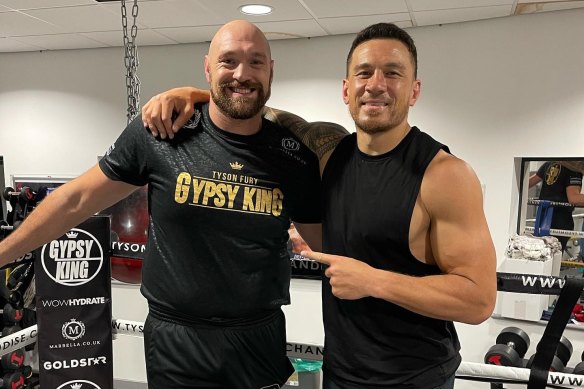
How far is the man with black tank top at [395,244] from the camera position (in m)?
1.22

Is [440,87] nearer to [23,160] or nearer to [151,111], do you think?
[151,111]

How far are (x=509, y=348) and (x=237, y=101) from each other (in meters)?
2.99

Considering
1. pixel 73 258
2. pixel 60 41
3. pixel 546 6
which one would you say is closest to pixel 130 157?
pixel 73 258

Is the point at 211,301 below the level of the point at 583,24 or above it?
below

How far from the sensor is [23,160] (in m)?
5.29

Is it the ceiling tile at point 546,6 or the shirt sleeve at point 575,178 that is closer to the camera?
the ceiling tile at point 546,6

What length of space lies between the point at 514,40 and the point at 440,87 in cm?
67

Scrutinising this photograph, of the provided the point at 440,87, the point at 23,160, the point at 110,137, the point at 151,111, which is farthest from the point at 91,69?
the point at 151,111

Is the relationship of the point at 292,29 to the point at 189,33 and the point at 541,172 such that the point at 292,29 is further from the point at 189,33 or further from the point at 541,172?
the point at 541,172

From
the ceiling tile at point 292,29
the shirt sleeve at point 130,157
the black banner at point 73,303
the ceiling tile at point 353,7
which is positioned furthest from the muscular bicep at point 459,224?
the ceiling tile at point 292,29

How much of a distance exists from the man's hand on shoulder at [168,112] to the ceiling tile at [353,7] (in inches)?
80.5

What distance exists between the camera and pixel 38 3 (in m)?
3.38

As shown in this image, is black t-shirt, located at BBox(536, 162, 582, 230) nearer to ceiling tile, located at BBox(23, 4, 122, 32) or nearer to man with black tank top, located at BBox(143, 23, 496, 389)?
man with black tank top, located at BBox(143, 23, 496, 389)

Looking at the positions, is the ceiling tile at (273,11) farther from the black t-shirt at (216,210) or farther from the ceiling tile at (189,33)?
the black t-shirt at (216,210)
